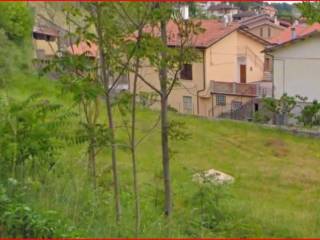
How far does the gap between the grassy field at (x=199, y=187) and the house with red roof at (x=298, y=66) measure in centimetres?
328

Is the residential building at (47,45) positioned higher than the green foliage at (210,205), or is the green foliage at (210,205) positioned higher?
the residential building at (47,45)

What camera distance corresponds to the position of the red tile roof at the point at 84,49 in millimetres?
3249

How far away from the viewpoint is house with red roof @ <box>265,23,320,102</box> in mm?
15852

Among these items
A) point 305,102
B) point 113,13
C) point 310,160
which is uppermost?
point 113,13

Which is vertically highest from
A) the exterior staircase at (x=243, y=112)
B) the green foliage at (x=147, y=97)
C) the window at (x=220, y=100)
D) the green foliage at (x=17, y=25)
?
the green foliage at (x=17, y=25)

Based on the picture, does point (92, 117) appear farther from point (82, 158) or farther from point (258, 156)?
point (258, 156)

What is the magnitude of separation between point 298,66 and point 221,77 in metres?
3.91

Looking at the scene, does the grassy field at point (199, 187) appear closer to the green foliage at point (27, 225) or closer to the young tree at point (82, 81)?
the green foliage at point (27, 225)

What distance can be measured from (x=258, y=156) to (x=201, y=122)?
3.46 metres

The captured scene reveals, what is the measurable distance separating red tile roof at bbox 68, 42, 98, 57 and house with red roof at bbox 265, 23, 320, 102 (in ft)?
44.2

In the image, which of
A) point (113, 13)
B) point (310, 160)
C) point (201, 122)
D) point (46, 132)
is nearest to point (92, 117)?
point (46, 132)

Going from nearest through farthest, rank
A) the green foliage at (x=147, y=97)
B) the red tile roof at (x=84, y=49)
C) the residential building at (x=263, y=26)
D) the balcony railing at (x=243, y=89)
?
the red tile roof at (x=84, y=49) < the green foliage at (x=147, y=97) < the balcony railing at (x=243, y=89) < the residential building at (x=263, y=26)

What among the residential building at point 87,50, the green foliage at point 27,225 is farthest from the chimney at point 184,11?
the green foliage at point 27,225

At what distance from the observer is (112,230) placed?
3.10 meters
